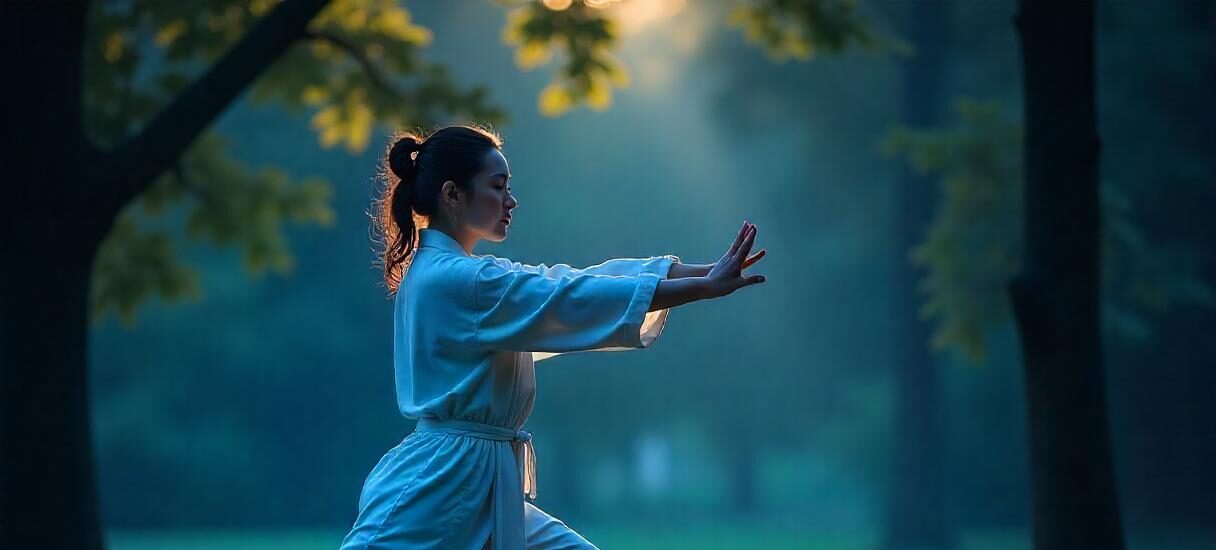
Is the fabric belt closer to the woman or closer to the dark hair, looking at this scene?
the woman

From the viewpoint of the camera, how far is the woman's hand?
405 cm

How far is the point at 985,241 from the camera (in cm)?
1912

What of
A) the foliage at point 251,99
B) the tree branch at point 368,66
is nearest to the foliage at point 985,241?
the foliage at point 251,99

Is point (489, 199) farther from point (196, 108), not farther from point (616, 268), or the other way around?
point (196, 108)

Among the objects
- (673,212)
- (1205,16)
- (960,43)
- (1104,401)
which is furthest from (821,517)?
(1104,401)

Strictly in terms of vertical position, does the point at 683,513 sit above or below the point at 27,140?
below

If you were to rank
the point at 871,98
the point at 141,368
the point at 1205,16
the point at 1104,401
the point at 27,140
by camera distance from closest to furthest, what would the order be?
the point at 1104,401 → the point at 27,140 → the point at 1205,16 → the point at 871,98 → the point at 141,368

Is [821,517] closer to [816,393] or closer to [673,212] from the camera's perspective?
[816,393]

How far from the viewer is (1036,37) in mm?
7949

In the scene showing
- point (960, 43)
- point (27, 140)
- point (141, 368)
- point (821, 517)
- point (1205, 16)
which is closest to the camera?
point (27, 140)

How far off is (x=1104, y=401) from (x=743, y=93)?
1846cm

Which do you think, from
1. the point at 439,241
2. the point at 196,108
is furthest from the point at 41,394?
the point at 439,241

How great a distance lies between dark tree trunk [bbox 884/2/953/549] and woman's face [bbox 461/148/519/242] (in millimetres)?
18674

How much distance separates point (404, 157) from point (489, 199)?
1.09ft
